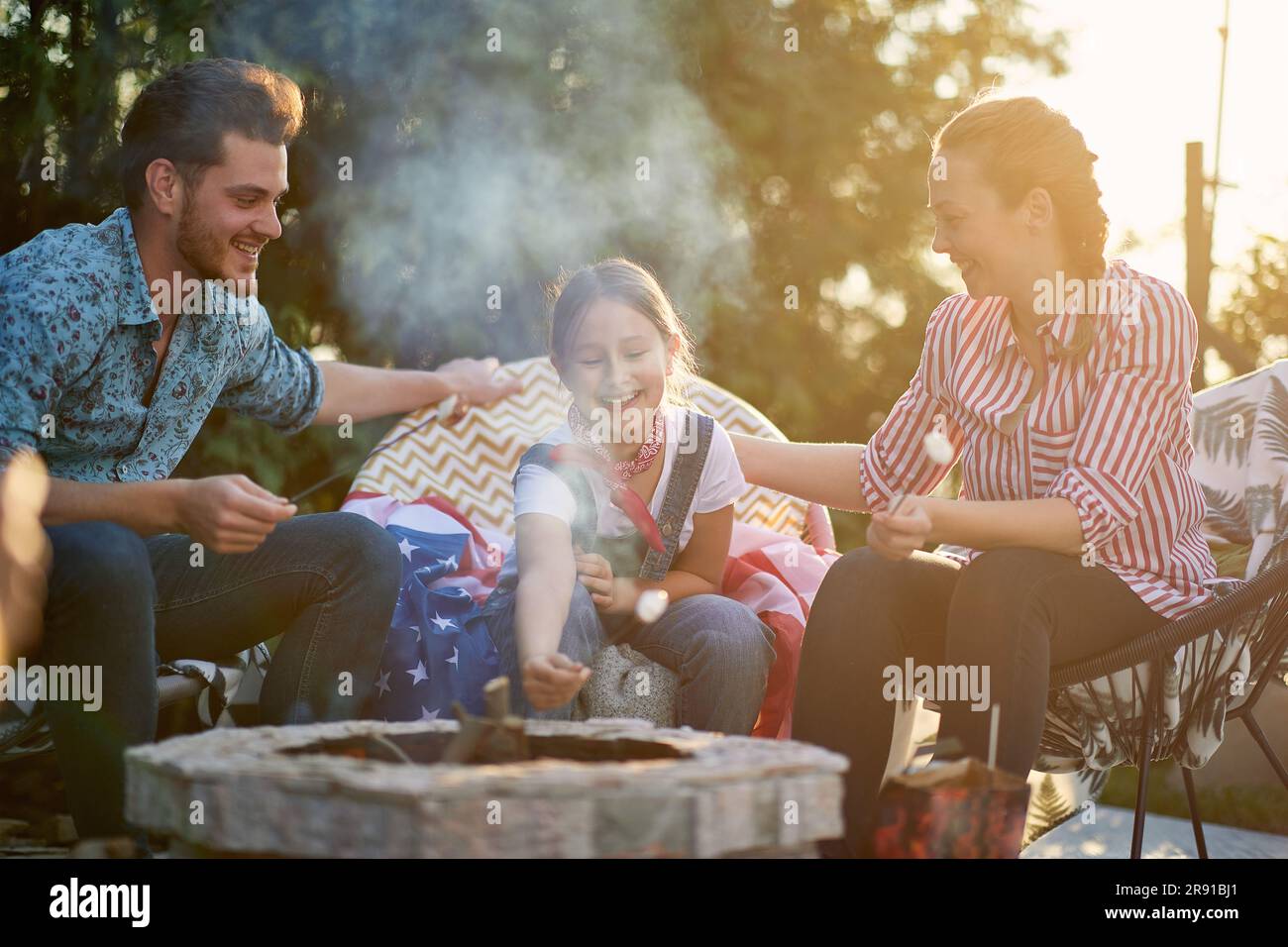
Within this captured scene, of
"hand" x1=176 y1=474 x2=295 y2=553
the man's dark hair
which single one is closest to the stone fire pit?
"hand" x1=176 y1=474 x2=295 y2=553

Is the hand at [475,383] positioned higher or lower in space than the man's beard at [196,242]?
lower

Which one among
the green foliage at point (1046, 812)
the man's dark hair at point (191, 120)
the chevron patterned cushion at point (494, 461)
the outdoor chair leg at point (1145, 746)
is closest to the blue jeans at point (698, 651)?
the outdoor chair leg at point (1145, 746)

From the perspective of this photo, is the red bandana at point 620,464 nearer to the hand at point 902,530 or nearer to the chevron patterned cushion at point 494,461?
the hand at point 902,530

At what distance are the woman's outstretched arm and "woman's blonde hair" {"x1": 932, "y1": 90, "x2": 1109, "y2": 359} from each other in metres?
0.62

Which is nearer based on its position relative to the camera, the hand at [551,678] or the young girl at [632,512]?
the hand at [551,678]

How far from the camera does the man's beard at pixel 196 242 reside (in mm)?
2590

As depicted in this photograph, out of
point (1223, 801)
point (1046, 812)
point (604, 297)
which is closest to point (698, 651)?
point (604, 297)

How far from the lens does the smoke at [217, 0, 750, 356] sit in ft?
13.4

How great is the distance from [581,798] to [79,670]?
114cm

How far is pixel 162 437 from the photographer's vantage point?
8.66 feet

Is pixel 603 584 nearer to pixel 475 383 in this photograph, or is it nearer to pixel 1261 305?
pixel 475 383

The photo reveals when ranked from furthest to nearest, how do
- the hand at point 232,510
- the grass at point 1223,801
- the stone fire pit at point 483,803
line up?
1. the grass at point 1223,801
2. the hand at point 232,510
3. the stone fire pit at point 483,803

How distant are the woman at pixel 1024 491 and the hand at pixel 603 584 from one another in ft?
1.28

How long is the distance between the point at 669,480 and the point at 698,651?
15.7 inches
